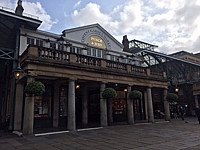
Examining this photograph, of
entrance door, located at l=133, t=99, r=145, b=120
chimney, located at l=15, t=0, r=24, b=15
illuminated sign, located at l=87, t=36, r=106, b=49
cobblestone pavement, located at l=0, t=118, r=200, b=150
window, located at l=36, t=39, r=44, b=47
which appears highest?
chimney, located at l=15, t=0, r=24, b=15

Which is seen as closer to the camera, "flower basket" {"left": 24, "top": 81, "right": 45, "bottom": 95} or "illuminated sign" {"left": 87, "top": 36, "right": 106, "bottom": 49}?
"flower basket" {"left": 24, "top": 81, "right": 45, "bottom": 95}

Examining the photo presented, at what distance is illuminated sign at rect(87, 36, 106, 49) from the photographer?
19297 millimetres

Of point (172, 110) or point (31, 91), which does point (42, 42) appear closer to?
point (31, 91)

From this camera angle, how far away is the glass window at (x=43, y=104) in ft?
47.4

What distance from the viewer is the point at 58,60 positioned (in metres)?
12.1

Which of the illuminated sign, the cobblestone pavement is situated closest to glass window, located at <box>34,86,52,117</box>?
the cobblestone pavement

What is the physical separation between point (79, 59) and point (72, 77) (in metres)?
1.66

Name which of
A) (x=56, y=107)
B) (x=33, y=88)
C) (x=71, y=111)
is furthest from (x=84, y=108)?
(x=33, y=88)

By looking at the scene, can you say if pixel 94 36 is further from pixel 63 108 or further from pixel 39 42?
pixel 63 108

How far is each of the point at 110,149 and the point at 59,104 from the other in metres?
9.42

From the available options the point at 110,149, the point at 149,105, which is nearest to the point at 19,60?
the point at 110,149

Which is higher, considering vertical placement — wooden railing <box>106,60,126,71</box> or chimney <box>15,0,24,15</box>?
chimney <box>15,0,24,15</box>

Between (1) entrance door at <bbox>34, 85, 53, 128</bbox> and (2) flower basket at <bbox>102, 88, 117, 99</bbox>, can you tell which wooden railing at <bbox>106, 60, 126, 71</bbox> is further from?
(1) entrance door at <bbox>34, 85, 53, 128</bbox>

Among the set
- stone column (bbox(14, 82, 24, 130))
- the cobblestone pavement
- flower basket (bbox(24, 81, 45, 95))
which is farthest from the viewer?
Result: stone column (bbox(14, 82, 24, 130))
